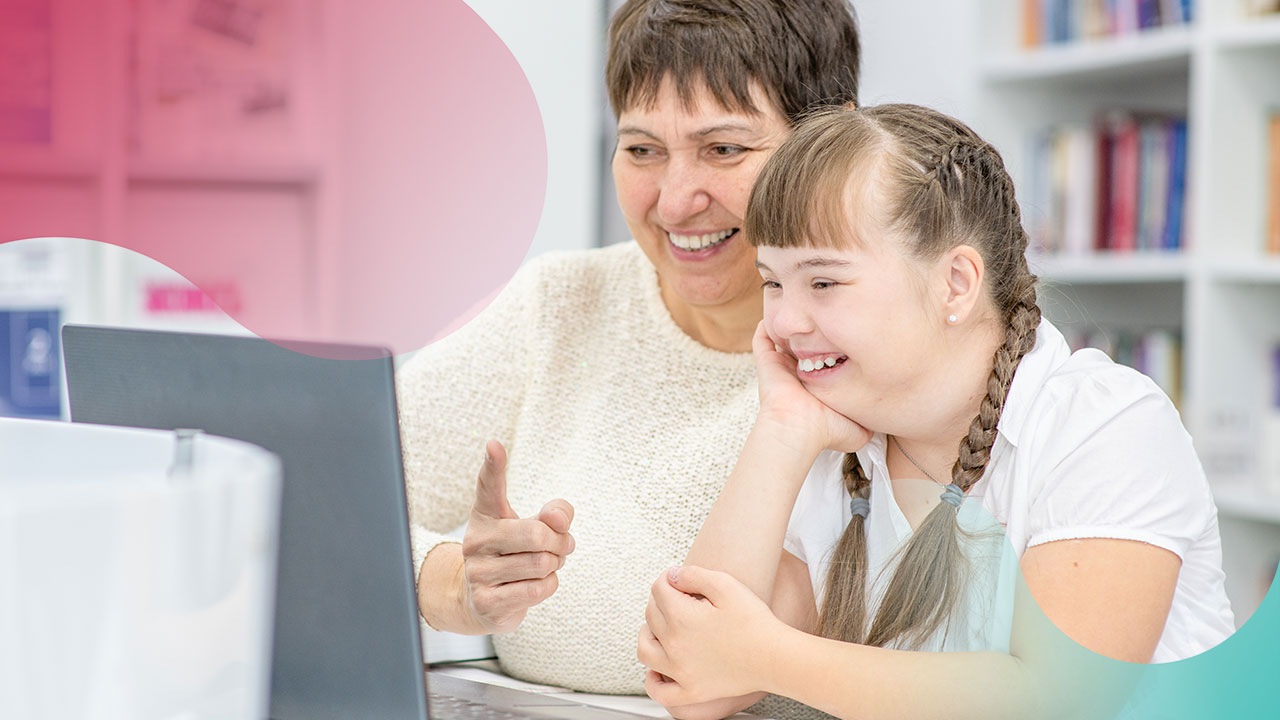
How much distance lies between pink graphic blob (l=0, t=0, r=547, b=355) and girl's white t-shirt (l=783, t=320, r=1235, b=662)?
0.42 m

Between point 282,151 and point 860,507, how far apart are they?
55 cm

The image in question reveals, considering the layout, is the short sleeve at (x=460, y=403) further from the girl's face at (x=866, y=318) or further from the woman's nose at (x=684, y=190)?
the girl's face at (x=866, y=318)

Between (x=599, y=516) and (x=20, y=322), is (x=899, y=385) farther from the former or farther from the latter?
(x=20, y=322)

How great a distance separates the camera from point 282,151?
80 cm

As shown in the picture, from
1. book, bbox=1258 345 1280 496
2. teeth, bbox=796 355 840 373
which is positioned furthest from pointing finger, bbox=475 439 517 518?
book, bbox=1258 345 1280 496

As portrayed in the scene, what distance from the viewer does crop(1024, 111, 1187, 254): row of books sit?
2270 millimetres

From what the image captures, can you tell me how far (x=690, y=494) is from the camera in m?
1.19

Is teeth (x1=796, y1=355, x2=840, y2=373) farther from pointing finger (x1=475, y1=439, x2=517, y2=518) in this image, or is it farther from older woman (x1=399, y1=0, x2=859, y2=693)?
pointing finger (x1=475, y1=439, x2=517, y2=518)

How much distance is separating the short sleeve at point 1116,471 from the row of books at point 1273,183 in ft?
4.72

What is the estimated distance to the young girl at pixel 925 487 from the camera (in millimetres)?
829

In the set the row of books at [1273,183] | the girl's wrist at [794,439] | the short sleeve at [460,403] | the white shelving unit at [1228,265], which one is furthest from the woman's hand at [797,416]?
the row of books at [1273,183]

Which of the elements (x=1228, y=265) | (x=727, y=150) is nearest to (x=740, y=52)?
(x=727, y=150)

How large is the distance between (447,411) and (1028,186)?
1628 mm

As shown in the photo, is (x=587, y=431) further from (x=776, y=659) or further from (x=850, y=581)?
(x=776, y=659)
